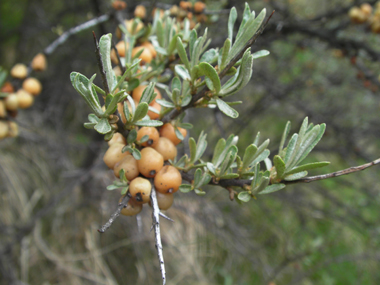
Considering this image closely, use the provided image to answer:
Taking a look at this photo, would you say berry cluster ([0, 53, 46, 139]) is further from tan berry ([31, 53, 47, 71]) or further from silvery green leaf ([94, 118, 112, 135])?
silvery green leaf ([94, 118, 112, 135])

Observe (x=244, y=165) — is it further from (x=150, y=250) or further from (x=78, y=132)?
(x=78, y=132)

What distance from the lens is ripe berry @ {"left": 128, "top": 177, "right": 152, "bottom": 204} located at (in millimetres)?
559

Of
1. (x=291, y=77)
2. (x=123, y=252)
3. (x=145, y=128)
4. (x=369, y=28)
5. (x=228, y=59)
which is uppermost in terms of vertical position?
(x=228, y=59)

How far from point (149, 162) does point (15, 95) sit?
3.08 feet

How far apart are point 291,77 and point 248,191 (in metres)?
2.38

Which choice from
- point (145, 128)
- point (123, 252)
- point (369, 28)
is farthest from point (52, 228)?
point (369, 28)

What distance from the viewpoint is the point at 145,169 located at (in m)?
0.59

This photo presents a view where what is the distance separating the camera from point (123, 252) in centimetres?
199

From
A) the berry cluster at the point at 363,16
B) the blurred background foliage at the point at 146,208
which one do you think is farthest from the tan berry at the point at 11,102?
the berry cluster at the point at 363,16

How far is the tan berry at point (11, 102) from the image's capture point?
3.67 feet

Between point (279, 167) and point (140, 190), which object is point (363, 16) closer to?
point (279, 167)

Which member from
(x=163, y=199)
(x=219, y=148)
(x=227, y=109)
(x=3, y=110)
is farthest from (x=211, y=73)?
(x=3, y=110)

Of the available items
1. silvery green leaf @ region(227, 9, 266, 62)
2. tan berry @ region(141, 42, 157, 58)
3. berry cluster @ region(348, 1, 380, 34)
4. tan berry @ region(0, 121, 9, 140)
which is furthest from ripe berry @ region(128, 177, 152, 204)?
berry cluster @ region(348, 1, 380, 34)

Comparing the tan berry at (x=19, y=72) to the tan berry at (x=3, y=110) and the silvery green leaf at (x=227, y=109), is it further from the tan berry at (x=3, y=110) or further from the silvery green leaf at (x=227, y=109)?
the silvery green leaf at (x=227, y=109)
